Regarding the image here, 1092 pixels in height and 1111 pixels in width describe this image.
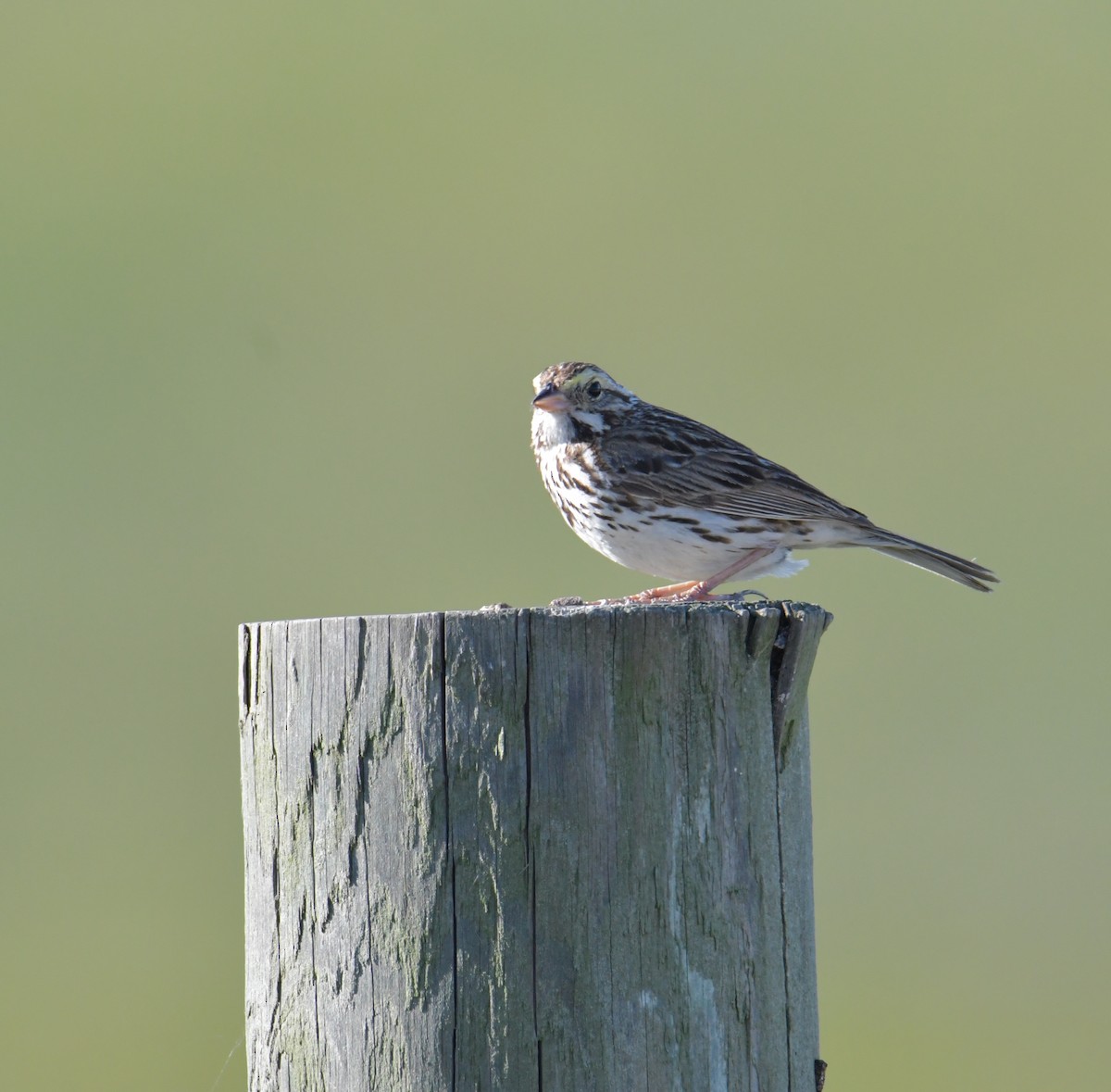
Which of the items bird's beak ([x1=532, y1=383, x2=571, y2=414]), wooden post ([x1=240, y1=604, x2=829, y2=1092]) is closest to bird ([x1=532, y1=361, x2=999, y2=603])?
bird's beak ([x1=532, y1=383, x2=571, y2=414])

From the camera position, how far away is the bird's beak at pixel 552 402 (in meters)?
7.86

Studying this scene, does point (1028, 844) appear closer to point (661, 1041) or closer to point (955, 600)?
point (955, 600)

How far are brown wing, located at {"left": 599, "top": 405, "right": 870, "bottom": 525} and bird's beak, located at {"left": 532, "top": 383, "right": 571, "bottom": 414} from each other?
0.27m

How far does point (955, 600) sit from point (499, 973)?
13.1 m

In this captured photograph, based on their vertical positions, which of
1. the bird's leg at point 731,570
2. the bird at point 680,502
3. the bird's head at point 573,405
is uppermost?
the bird's head at point 573,405

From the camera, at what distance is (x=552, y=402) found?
7.86 meters

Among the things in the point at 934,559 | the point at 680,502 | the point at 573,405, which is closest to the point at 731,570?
the point at 680,502

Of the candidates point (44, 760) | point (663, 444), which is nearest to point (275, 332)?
point (44, 760)

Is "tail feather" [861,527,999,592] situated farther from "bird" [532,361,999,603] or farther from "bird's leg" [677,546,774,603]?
"bird's leg" [677,546,774,603]

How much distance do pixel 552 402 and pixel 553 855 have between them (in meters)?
4.17

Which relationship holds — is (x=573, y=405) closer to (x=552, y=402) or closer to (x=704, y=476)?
(x=552, y=402)

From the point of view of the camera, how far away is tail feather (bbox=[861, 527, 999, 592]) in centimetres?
764

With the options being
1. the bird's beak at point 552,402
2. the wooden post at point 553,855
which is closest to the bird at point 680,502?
the bird's beak at point 552,402

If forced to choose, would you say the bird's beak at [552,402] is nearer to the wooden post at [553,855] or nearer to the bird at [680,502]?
the bird at [680,502]
